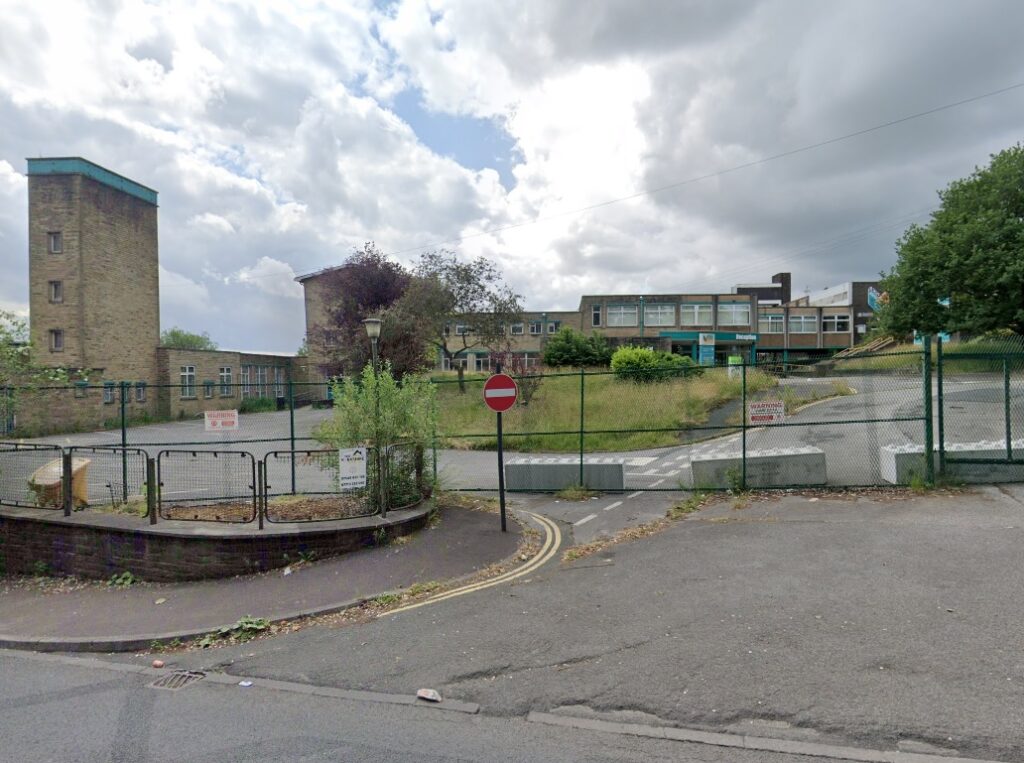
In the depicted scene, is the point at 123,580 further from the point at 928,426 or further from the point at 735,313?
the point at 735,313

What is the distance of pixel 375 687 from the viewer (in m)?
4.10

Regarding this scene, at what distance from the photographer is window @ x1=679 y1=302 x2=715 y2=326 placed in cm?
6253

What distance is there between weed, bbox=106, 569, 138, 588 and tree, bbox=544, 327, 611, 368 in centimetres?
3831

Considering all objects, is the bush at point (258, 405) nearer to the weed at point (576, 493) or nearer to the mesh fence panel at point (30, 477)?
the mesh fence panel at point (30, 477)

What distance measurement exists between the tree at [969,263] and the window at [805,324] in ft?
103

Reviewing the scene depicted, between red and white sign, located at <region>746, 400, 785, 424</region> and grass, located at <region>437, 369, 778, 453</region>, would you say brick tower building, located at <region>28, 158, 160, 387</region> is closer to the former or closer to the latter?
grass, located at <region>437, 369, 778, 453</region>

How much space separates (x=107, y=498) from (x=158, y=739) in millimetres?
7609

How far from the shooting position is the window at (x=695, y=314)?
62.5 meters

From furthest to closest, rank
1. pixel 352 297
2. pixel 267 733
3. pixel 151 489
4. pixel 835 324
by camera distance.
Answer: pixel 835 324
pixel 352 297
pixel 151 489
pixel 267 733

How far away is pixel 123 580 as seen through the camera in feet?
23.3

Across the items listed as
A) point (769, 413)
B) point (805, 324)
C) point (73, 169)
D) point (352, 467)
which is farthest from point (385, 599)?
point (805, 324)

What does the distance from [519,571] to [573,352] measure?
38.3m

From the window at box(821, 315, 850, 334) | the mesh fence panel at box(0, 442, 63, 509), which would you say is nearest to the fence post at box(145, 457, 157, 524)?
the mesh fence panel at box(0, 442, 63, 509)

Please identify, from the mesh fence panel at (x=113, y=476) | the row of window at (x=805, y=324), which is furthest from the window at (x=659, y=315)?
the mesh fence panel at (x=113, y=476)
